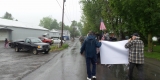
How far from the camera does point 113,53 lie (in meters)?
8.40

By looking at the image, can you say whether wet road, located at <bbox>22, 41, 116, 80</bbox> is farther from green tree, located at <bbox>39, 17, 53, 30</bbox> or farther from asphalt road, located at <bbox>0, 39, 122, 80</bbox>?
green tree, located at <bbox>39, 17, 53, 30</bbox>

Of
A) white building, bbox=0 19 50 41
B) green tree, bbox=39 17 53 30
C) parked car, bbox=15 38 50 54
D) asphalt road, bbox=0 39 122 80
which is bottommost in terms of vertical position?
asphalt road, bbox=0 39 122 80

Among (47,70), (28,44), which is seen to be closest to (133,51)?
(47,70)

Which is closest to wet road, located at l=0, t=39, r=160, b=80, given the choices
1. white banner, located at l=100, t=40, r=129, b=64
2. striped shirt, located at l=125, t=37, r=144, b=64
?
white banner, located at l=100, t=40, r=129, b=64

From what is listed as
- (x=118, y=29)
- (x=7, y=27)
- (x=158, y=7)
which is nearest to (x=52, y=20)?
(x=7, y=27)

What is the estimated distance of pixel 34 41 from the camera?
2228 centimetres

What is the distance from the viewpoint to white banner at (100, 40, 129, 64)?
8.19 meters

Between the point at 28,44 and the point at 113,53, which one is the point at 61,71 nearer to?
the point at 113,53

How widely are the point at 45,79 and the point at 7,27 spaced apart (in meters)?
42.1

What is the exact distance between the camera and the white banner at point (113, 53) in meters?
8.19

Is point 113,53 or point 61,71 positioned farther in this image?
point 61,71

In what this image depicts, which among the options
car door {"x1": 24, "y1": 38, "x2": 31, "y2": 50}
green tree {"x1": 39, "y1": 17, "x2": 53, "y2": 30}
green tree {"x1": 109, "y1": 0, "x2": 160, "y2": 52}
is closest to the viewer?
green tree {"x1": 109, "y1": 0, "x2": 160, "y2": 52}

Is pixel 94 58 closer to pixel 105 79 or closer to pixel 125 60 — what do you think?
pixel 105 79

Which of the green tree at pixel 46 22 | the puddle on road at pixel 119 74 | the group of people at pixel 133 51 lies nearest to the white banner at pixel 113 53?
the puddle on road at pixel 119 74
